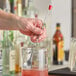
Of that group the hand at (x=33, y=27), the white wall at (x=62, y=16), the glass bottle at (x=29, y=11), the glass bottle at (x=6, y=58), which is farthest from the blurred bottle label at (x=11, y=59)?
the white wall at (x=62, y=16)

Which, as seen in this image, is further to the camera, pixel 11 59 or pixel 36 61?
pixel 11 59

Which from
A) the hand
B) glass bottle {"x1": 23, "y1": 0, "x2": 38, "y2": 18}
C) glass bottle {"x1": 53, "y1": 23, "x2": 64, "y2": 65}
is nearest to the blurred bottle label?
the hand

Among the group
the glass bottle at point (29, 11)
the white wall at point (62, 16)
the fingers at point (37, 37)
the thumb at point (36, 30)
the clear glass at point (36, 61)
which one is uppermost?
the white wall at point (62, 16)

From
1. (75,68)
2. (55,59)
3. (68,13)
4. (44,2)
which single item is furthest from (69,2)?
(75,68)

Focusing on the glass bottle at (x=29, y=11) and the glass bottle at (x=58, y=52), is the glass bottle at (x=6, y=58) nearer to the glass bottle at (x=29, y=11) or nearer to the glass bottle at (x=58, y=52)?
the glass bottle at (x=29, y=11)

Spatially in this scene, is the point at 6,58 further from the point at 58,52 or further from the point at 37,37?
Result: the point at 58,52

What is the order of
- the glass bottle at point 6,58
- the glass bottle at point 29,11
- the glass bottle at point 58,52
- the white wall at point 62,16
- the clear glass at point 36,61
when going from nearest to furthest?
the clear glass at point 36,61 → the glass bottle at point 6,58 → the glass bottle at point 29,11 → the glass bottle at point 58,52 → the white wall at point 62,16

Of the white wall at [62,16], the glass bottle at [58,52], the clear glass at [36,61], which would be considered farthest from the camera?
the white wall at [62,16]

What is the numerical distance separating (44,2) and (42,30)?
5.55ft

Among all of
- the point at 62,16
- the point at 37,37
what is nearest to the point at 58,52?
the point at 37,37

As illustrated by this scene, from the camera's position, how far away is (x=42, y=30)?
959 mm

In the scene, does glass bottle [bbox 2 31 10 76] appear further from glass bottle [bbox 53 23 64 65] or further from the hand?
glass bottle [bbox 53 23 64 65]

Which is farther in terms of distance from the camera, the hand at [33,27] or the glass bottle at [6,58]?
the glass bottle at [6,58]

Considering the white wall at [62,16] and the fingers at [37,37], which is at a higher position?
the white wall at [62,16]
